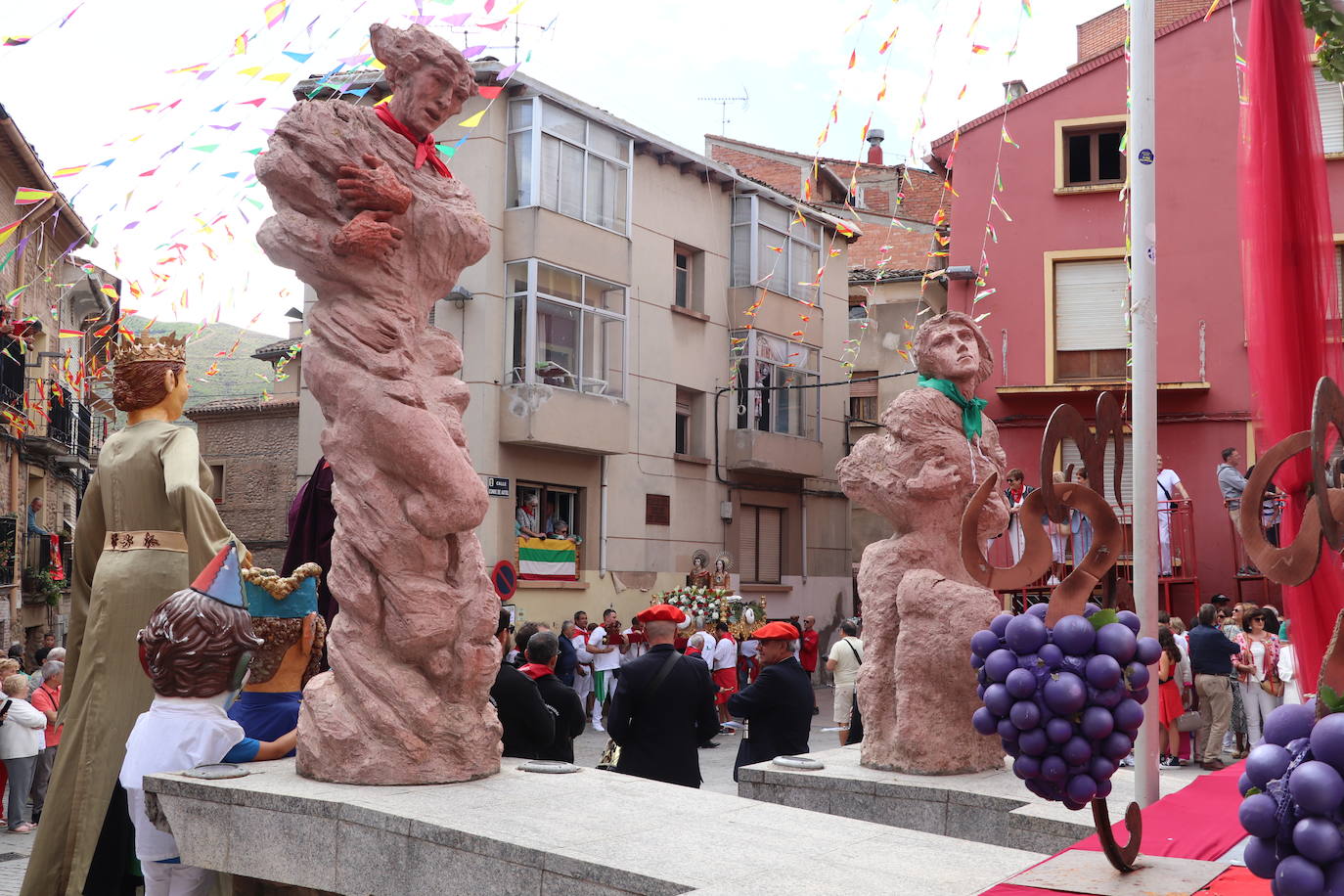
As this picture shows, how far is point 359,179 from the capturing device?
555 centimetres

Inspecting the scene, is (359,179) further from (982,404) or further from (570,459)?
(570,459)

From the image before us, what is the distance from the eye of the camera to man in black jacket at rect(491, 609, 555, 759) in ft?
21.8

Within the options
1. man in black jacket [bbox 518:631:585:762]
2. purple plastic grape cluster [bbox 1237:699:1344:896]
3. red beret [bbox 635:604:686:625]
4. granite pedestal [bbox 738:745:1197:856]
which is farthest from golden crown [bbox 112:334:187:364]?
purple plastic grape cluster [bbox 1237:699:1344:896]

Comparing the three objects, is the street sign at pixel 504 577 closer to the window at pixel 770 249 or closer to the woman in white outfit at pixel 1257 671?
the woman in white outfit at pixel 1257 671

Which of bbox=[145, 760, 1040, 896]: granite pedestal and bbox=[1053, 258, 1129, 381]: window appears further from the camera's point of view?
bbox=[1053, 258, 1129, 381]: window

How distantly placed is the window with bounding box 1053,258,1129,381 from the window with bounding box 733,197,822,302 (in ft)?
20.7

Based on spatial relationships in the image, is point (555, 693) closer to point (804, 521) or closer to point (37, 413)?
point (37, 413)

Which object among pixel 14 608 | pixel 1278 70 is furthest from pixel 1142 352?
pixel 14 608

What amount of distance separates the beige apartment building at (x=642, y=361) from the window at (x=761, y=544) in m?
0.04

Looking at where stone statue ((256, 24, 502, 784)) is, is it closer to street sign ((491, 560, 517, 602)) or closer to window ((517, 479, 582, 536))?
street sign ((491, 560, 517, 602))

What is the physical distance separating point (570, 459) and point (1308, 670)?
17.2 metres

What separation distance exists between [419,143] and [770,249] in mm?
17862

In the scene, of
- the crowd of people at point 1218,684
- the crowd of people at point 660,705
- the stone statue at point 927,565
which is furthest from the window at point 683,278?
the stone statue at point 927,565

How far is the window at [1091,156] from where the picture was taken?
18.5 metres
